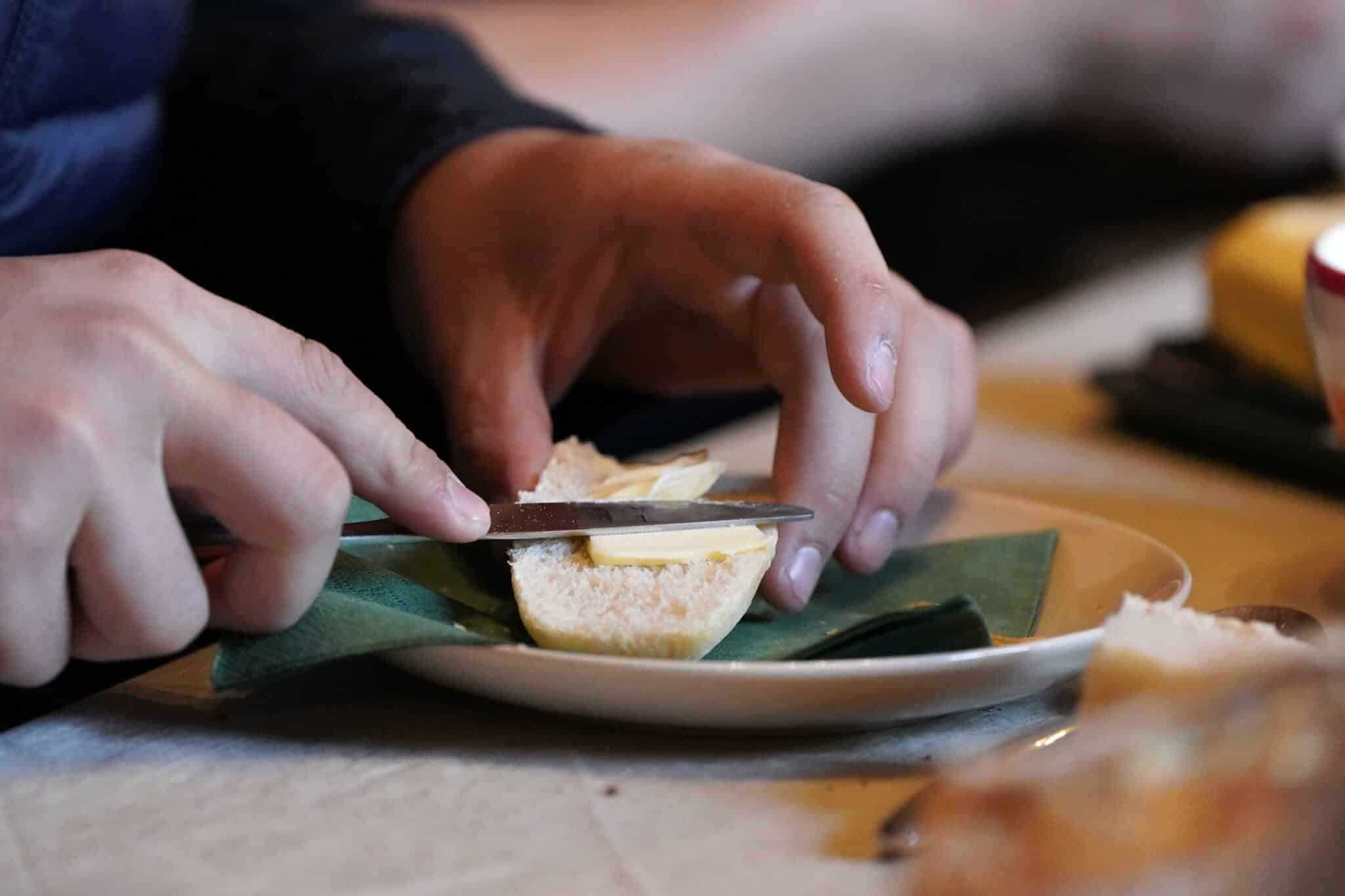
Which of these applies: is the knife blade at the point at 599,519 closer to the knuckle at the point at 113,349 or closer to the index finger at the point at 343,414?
the index finger at the point at 343,414

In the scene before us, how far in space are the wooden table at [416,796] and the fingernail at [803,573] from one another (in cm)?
9

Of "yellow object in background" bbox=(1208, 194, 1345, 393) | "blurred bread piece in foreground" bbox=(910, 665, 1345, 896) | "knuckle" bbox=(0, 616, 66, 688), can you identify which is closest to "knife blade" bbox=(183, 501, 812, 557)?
"knuckle" bbox=(0, 616, 66, 688)

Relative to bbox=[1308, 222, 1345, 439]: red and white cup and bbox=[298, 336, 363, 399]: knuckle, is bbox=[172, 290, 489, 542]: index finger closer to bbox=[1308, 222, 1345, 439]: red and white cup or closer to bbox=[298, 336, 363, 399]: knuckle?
bbox=[298, 336, 363, 399]: knuckle

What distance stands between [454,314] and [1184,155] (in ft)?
5.10

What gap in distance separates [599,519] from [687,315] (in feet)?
0.81

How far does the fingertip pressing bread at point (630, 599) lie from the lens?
518mm

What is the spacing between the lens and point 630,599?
1.79ft

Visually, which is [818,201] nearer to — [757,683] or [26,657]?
[757,683]

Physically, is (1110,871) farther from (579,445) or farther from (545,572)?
(579,445)

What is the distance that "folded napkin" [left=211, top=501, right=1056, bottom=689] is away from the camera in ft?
1.66

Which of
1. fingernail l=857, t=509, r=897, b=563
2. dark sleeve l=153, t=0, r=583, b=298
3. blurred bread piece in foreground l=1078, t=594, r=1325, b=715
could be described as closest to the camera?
blurred bread piece in foreground l=1078, t=594, r=1325, b=715

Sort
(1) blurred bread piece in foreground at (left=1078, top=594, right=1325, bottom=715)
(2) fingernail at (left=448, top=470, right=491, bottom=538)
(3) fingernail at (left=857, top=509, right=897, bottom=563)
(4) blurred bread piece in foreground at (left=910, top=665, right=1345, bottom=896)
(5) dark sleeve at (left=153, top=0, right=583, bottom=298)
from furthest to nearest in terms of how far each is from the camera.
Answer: (5) dark sleeve at (left=153, top=0, right=583, bottom=298) < (3) fingernail at (left=857, top=509, right=897, bottom=563) < (2) fingernail at (left=448, top=470, right=491, bottom=538) < (1) blurred bread piece in foreground at (left=1078, top=594, right=1325, bottom=715) < (4) blurred bread piece in foreground at (left=910, top=665, right=1345, bottom=896)

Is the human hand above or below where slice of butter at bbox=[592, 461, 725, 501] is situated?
above

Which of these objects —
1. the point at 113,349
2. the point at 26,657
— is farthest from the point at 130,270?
the point at 26,657
